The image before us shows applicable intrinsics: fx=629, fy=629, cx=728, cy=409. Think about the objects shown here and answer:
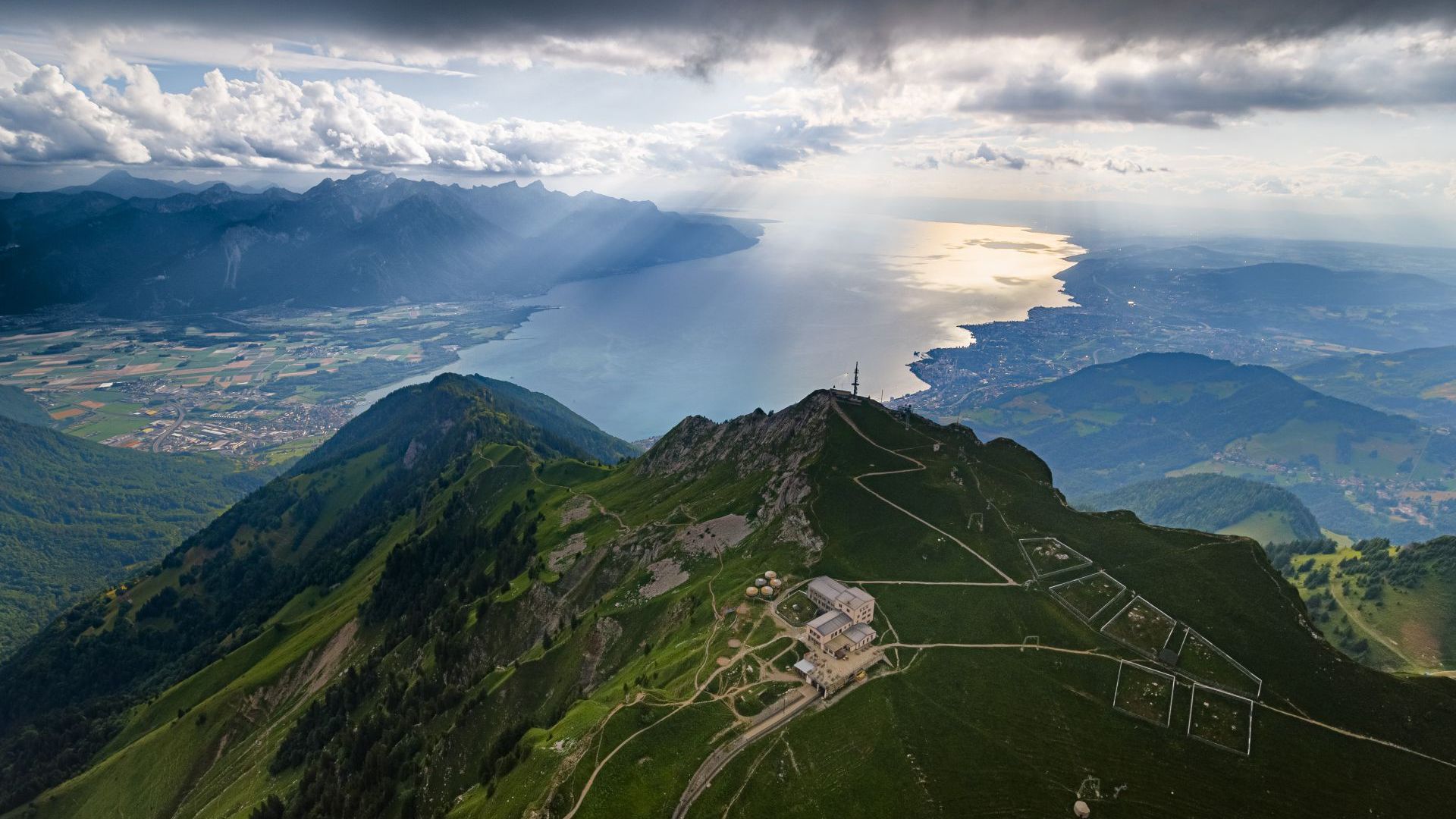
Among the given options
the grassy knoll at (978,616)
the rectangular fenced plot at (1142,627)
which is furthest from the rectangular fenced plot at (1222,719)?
the grassy knoll at (978,616)

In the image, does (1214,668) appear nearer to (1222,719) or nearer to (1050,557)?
(1222,719)

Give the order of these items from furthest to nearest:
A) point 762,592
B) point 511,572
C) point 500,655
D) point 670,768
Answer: point 511,572 < point 500,655 < point 762,592 < point 670,768

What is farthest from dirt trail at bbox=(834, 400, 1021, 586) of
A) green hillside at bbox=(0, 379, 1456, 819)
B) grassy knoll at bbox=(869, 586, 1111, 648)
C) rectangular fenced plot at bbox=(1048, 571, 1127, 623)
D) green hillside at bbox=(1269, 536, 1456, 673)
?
green hillside at bbox=(1269, 536, 1456, 673)

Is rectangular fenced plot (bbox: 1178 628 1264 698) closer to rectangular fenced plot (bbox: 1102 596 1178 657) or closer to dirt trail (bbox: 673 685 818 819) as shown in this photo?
rectangular fenced plot (bbox: 1102 596 1178 657)

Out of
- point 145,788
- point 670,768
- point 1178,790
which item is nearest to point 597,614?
point 670,768

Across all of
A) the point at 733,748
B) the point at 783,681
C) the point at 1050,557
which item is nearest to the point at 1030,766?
the point at 783,681

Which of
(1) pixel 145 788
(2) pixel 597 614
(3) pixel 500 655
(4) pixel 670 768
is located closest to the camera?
(4) pixel 670 768

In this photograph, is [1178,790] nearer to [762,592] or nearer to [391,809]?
[762,592]
